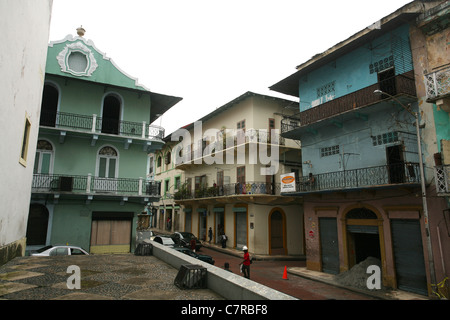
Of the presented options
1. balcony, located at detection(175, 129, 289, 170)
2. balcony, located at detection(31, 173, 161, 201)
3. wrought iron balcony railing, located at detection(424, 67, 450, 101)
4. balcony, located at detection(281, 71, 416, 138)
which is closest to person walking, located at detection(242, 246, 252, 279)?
balcony, located at detection(31, 173, 161, 201)

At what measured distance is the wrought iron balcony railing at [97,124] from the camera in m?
18.0

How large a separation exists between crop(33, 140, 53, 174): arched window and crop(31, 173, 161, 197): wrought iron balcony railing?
56cm

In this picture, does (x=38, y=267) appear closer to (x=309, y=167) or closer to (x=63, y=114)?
(x=63, y=114)

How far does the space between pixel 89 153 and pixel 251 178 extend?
12270 mm

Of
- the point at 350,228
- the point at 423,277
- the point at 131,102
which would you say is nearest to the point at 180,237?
the point at 131,102

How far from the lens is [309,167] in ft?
63.6

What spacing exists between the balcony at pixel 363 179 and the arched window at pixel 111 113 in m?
12.7

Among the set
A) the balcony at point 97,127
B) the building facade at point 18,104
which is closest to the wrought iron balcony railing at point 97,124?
the balcony at point 97,127

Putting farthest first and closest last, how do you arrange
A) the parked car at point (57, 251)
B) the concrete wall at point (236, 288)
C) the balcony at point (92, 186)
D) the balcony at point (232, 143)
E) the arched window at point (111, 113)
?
the balcony at point (232, 143) < the arched window at point (111, 113) < the balcony at point (92, 186) < the parked car at point (57, 251) < the concrete wall at point (236, 288)

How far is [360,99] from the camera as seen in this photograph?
15.6m

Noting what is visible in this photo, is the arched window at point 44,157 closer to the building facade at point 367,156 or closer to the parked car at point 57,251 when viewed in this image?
the parked car at point 57,251

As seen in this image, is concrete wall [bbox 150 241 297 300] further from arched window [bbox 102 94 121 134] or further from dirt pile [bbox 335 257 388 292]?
arched window [bbox 102 94 121 134]

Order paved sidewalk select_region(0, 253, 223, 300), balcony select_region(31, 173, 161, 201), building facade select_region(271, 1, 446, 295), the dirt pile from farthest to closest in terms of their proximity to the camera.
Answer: balcony select_region(31, 173, 161, 201) → the dirt pile → building facade select_region(271, 1, 446, 295) → paved sidewalk select_region(0, 253, 223, 300)

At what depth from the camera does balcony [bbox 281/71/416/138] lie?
13.8m
